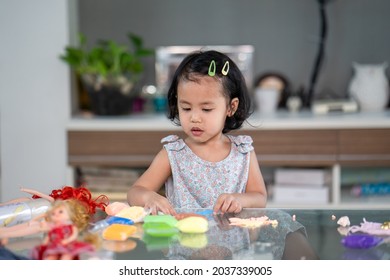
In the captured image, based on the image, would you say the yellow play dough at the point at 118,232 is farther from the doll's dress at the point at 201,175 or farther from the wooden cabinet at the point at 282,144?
the wooden cabinet at the point at 282,144

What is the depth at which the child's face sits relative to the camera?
178cm

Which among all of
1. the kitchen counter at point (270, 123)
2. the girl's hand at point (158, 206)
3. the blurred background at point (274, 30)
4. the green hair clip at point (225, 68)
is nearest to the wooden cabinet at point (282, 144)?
the kitchen counter at point (270, 123)

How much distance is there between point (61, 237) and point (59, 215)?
0.17 feet

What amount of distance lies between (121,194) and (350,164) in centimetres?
121

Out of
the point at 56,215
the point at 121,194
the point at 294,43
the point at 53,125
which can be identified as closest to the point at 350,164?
the point at 294,43

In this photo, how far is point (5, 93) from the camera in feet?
11.7

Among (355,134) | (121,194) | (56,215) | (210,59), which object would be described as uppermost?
(210,59)

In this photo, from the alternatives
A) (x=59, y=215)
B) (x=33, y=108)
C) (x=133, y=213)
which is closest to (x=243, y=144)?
(x=133, y=213)

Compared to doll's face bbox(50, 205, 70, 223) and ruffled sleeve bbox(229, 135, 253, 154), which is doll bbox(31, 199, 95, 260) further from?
ruffled sleeve bbox(229, 135, 253, 154)

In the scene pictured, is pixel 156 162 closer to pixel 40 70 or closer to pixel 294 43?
pixel 40 70

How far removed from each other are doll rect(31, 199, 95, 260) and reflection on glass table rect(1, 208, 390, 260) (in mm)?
29

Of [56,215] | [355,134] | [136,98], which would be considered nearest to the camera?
[56,215]

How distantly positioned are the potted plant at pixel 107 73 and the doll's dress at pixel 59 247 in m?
2.40

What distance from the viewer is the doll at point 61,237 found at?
44.4 inches
